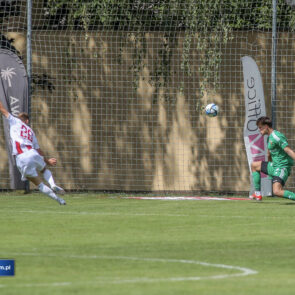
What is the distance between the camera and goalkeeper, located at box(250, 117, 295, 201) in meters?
17.9

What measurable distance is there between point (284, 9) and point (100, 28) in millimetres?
4313

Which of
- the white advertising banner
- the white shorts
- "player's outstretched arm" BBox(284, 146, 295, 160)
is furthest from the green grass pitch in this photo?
the white advertising banner

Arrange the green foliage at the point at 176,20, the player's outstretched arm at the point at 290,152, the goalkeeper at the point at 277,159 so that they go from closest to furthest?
the player's outstretched arm at the point at 290,152 → the goalkeeper at the point at 277,159 → the green foliage at the point at 176,20

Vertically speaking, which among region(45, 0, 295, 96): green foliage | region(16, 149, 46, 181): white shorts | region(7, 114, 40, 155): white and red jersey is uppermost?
region(45, 0, 295, 96): green foliage

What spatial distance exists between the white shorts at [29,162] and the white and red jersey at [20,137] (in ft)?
0.40

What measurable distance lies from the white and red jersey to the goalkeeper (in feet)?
14.0

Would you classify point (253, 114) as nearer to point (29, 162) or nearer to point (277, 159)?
point (277, 159)

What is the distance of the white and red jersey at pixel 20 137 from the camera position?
57.1 ft

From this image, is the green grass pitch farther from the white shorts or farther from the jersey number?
the jersey number

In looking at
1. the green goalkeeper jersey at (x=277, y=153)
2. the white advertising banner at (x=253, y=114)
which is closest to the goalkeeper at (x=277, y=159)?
the green goalkeeper jersey at (x=277, y=153)

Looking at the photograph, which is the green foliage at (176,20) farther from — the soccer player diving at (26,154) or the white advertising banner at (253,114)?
the soccer player diving at (26,154)

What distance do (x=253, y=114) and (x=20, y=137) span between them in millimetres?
5730

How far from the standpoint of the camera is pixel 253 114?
20781 mm

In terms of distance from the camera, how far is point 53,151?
23156 millimetres
